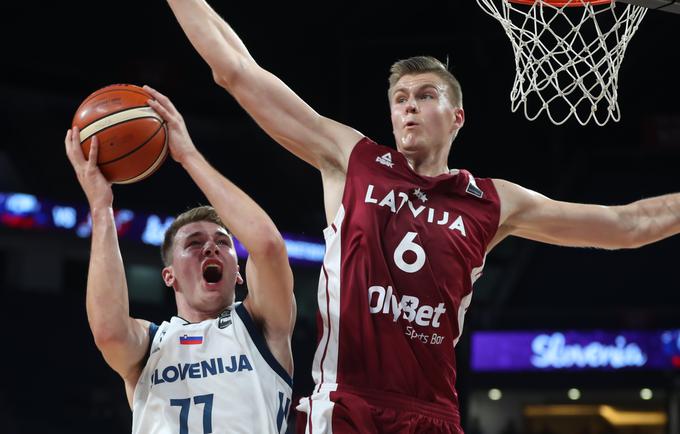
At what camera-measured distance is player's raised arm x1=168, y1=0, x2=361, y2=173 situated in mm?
3158

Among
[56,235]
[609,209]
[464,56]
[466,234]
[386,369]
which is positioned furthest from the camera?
[464,56]

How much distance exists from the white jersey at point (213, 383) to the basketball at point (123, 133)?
0.62 m

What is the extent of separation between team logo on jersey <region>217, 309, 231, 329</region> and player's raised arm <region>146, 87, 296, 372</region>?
0.09 m

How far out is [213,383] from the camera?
129 inches

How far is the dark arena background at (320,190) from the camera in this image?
11602 millimetres

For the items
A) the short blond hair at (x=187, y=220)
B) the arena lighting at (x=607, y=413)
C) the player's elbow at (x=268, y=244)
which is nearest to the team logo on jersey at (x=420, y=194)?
the player's elbow at (x=268, y=244)

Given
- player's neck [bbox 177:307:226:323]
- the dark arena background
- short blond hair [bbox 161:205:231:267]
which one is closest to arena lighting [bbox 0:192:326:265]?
the dark arena background

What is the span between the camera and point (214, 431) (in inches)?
126

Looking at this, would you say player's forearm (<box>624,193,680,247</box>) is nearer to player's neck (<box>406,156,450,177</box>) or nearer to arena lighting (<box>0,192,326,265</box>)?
player's neck (<box>406,156,450,177</box>)

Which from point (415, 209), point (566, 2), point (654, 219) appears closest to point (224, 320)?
point (415, 209)

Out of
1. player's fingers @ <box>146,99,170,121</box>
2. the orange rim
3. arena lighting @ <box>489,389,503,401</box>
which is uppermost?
arena lighting @ <box>489,389,503,401</box>

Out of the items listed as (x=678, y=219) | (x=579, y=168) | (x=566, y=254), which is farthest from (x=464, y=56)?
(x=678, y=219)

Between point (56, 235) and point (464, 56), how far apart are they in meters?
5.92

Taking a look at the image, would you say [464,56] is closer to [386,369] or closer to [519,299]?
[519,299]
